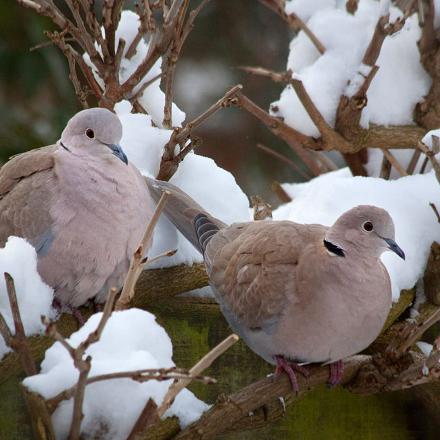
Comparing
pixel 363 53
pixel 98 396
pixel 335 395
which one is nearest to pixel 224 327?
pixel 335 395

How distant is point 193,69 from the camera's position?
540cm

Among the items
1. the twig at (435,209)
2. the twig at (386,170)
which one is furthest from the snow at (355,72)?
the twig at (435,209)

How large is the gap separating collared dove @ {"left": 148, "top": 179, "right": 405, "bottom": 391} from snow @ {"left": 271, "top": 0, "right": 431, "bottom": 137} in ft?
2.03

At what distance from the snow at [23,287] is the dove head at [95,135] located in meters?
0.34

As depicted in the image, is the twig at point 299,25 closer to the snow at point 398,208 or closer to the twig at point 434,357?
the snow at point 398,208

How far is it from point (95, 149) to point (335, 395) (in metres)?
0.70

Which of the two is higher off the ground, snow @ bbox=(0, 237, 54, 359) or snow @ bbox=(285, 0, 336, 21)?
snow @ bbox=(285, 0, 336, 21)

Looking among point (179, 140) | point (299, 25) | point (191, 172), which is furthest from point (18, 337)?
point (299, 25)

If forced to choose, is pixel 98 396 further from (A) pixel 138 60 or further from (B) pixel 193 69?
(B) pixel 193 69

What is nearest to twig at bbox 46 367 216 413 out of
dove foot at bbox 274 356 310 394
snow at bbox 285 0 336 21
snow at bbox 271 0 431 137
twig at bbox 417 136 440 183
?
dove foot at bbox 274 356 310 394

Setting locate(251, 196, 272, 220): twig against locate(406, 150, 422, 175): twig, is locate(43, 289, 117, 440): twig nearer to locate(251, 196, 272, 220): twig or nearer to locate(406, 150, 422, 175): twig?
locate(251, 196, 272, 220): twig

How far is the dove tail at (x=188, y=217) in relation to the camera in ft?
6.58

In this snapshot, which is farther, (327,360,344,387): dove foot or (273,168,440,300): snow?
(273,168,440,300): snow

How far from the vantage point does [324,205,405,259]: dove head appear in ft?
5.70
